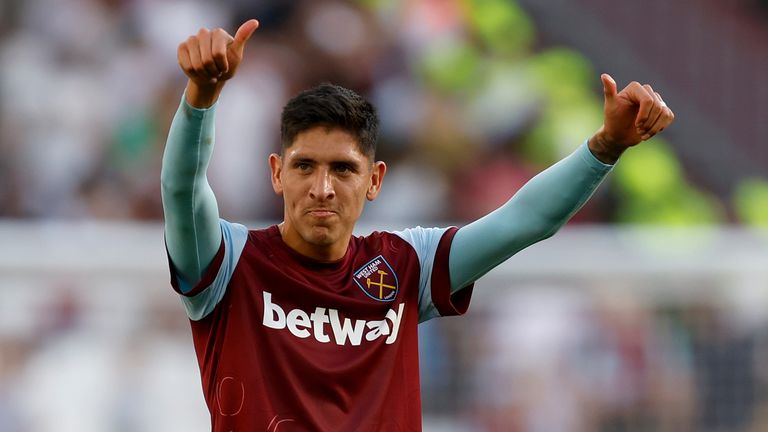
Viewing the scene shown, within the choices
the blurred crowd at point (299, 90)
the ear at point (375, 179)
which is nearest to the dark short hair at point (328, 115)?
the ear at point (375, 179)

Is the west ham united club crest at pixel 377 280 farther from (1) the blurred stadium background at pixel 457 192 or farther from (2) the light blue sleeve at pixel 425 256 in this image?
(1) the blurred stadium background at pixel 457 192

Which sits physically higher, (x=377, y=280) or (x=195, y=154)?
(x=195, y=154)

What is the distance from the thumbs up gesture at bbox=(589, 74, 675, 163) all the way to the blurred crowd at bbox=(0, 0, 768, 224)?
Answer: 5.94m

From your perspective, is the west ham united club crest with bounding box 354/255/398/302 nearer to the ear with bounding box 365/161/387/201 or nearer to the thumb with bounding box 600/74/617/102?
the ear with bounding box 365/161/387/201

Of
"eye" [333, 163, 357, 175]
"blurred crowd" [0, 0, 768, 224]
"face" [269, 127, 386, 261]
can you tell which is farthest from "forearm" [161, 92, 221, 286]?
"blurred crowd" [0, 0, 768, 224]

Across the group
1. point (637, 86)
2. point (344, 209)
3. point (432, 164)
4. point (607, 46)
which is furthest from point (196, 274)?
point (607, 46)

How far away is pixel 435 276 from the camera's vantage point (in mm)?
4430

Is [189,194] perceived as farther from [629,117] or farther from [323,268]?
[629,117]

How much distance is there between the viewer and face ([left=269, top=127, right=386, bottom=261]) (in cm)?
413

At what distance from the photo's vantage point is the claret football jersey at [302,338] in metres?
Result: 4.08

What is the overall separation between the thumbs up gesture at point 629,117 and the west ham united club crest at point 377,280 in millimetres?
714

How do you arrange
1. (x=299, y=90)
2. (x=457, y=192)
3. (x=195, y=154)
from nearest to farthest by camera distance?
(x=195, y=154) → (x=457, y=192) → (x=299, y=90)

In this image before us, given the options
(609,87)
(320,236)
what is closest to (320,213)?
(320,236)

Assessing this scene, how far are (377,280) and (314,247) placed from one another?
A: 0.73ft
